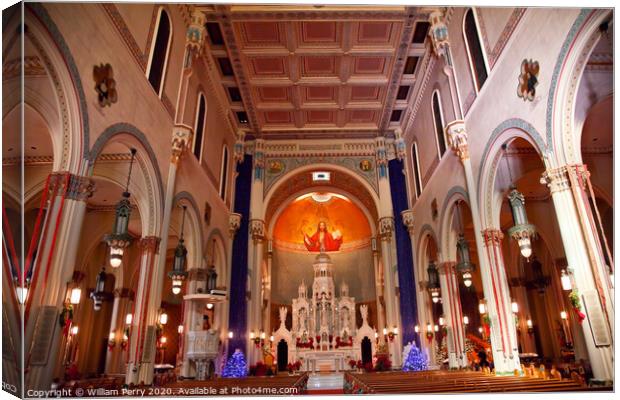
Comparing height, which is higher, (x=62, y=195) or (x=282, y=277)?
(x=282, y=277)

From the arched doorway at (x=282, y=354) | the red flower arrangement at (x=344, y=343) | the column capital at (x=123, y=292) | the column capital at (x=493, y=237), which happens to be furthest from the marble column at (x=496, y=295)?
the arched doorway at (x=282, y=354)

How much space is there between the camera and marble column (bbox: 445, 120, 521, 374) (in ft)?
34.8

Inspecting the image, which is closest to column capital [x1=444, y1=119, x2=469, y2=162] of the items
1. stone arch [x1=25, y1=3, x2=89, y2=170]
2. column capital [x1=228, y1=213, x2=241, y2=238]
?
stone arch [x1=25, y1=3, x2=89, y2=170]

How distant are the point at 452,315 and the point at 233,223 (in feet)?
35.1

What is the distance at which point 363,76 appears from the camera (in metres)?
18.3

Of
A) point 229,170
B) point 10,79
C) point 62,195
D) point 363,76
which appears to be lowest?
point 62,195

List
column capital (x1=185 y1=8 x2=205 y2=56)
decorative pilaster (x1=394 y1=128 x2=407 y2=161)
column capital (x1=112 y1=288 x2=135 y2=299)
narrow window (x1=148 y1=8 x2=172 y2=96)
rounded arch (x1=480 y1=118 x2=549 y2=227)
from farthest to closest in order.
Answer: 1. decorative pilaster (x1=394 y1=128 x2=407 y2=161)
2. column capital (x1=112 y1=288 x2=135 y2=299)
3. column capital (x1=185 y1=8 x2=205 y2=56)
4. narrow window (x1=148 y1=8 x2=172 y2=96)
5. rounded arch (x1=480 y1=118 x2=549 y2=227)

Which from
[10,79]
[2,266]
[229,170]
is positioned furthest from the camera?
[229,170]

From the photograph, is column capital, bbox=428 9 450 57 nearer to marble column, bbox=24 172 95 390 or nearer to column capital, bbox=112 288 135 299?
marble column, bbox=24 172 95 390

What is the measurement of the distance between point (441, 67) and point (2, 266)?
14817 mm

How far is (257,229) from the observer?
69.5 ft

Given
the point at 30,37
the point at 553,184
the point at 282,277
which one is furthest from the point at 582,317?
the point at 282,277

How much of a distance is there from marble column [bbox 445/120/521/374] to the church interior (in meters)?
0.06

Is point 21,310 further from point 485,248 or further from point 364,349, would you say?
point 364,349
